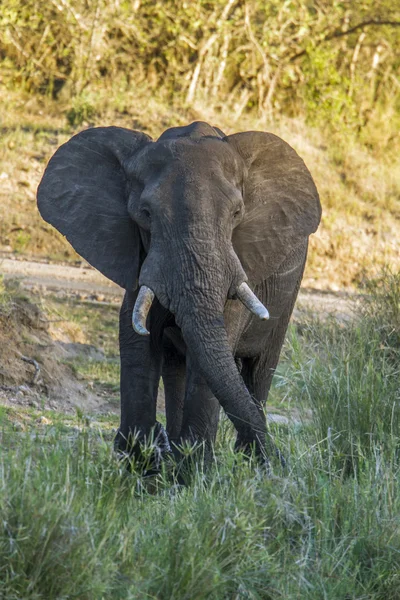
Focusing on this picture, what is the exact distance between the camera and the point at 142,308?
577 cm

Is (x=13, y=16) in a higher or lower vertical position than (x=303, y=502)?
higher

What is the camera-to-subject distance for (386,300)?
834 cm

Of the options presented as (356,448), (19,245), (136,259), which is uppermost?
(136,259)

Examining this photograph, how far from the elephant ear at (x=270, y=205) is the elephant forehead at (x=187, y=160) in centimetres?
29

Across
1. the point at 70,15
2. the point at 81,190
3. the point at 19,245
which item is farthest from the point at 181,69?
the point at 81,190

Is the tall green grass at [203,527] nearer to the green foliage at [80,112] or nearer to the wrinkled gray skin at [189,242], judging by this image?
the wrinkled gray skin at [189,242]

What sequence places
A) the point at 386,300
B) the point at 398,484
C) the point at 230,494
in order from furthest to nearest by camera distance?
1. the point at 386,300
2. the point at 398,484
3. the point at 230,494

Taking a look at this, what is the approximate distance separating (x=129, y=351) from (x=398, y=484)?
1604 millimetres

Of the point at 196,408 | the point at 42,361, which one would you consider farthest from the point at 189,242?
the point at 42,361

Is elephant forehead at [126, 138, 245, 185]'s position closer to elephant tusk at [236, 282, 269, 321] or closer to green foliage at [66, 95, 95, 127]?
elephant tusk at [236, 282, 269, 321]

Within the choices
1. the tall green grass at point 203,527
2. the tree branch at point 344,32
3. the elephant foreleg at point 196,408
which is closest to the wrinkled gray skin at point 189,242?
the elephant foreleg at point 196,408

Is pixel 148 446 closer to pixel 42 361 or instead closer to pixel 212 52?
pixel 42 361

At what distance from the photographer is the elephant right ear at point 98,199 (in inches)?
249

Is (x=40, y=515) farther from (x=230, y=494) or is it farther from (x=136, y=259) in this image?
(x=136, y=259)
